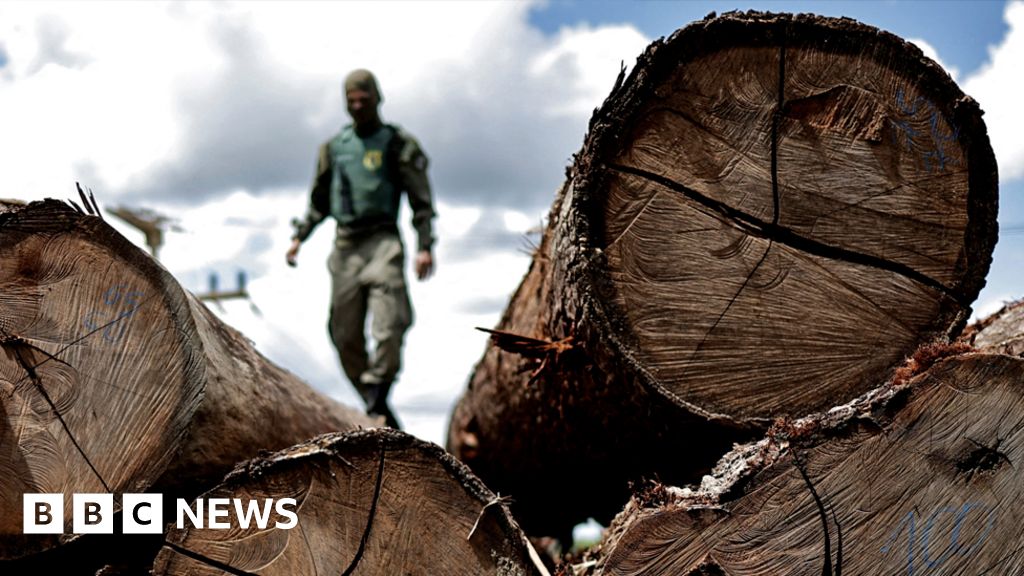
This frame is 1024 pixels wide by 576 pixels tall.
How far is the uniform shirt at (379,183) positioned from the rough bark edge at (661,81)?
10.1 ft

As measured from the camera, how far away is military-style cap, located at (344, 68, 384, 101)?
208 inches

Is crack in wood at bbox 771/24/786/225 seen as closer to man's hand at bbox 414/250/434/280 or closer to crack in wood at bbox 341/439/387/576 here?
crack in wood at bbox 341/439/387/576

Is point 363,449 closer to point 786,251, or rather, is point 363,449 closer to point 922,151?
point 786,251

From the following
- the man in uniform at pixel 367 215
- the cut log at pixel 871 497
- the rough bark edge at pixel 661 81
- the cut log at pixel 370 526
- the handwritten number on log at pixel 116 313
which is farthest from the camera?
the man in uniform at pixel 367 215

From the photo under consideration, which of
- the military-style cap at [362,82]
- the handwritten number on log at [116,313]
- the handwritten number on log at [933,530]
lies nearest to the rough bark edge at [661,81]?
the handwritten number on log at [933,530]

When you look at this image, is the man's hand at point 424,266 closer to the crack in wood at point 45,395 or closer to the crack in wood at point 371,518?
the crack in wood at point 45,395

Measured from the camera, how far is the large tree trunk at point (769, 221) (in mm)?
2225

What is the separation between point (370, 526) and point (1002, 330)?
1.95 m

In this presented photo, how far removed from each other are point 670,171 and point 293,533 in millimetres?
1253

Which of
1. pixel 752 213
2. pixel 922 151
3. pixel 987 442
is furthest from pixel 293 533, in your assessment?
pixel 922 151

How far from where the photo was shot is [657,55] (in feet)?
7.20

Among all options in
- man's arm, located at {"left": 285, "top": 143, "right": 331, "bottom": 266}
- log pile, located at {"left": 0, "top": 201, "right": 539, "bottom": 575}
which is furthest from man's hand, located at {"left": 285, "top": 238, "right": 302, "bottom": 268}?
log pile, located at {"left": 0, "top": 201, "right": 539, "bottom": 575}

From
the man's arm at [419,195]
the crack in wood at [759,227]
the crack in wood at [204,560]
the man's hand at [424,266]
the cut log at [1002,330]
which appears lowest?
the crack in wood at [204,560]

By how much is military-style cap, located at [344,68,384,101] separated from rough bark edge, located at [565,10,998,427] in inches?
131
